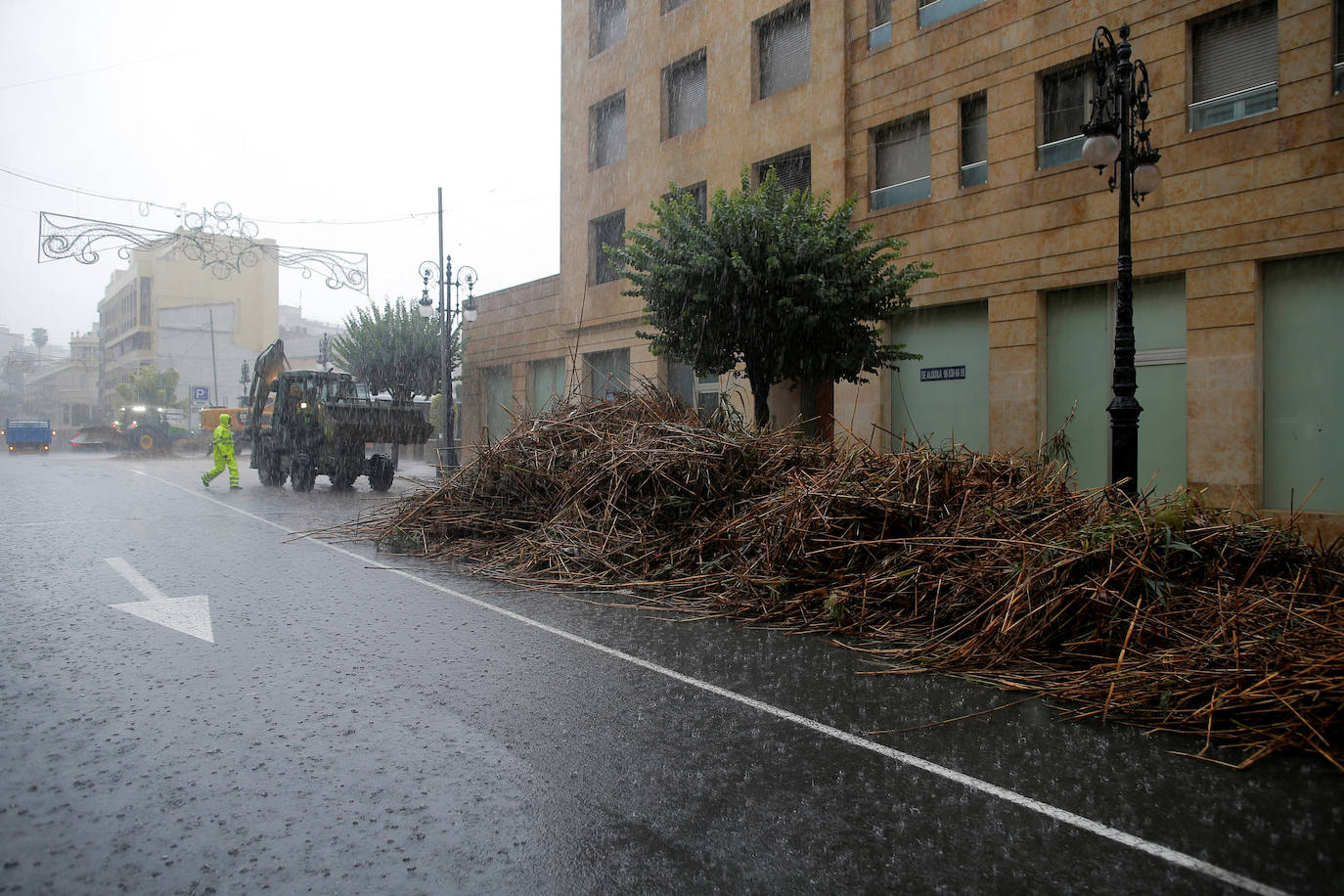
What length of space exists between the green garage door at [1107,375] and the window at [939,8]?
5502 mm

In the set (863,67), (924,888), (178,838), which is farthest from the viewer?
(863,67)

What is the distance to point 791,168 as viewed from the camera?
62.7 ft

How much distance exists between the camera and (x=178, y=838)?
2980 millimetres

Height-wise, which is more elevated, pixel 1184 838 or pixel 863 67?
pixel 863 67

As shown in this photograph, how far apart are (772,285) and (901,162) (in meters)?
5.20

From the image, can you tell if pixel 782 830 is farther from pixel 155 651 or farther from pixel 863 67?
pixel 863 67

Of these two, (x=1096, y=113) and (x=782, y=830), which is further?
(x=1096, y=113)

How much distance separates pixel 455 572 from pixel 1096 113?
8.28 m

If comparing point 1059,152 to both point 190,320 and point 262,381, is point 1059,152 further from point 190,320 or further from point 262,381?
point 190,320

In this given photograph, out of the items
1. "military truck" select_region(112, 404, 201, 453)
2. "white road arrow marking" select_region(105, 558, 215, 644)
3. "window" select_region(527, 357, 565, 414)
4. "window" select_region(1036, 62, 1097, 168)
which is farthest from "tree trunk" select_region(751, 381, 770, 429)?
"military truck" select_region(112, 404, 201, 453)

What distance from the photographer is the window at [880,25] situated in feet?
56.0

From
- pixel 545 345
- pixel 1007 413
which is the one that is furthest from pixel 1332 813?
pixel 545 345

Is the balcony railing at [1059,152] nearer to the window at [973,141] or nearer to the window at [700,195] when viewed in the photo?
the window at [973,141]

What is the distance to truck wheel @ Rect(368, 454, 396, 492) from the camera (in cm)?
2075
